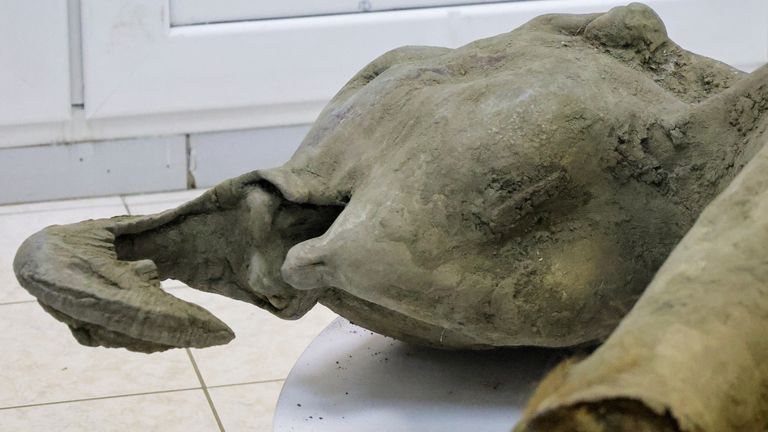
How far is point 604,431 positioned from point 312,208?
0.45m

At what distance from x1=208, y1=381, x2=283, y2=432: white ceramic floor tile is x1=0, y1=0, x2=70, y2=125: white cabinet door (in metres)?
0.66

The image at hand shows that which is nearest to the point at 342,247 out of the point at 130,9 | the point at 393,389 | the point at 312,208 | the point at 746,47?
the point at 312,208

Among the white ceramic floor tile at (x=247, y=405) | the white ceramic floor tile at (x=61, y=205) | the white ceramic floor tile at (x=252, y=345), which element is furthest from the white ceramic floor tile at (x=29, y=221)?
the white ceramic floor tile at (x=247, y=405)

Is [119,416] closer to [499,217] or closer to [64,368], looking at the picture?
[64,368]

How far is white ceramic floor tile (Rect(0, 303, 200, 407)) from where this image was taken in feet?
4.52

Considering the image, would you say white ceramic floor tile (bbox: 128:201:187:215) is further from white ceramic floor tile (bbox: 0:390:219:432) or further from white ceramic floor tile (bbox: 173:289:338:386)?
white ceramic floor tile (bbox: 0:390:219:432)

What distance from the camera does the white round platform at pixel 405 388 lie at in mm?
917

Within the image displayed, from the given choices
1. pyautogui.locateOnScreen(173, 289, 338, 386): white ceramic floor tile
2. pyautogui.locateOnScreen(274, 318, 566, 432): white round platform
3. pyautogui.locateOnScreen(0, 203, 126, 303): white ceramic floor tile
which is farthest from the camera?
pyautogui.locateOnScreen(0, 203, 126, 303): white ceramic floor tile

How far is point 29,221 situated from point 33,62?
24 cm

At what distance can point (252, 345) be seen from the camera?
1521 millimetres

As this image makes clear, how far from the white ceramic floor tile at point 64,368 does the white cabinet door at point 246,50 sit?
0.47 metres

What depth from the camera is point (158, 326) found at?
0.80 m

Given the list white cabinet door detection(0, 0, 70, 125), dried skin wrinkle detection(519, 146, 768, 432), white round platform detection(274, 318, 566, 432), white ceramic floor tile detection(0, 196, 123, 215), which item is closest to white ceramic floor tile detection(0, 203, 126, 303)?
white ceramic floor tile detection(0, 196, 123, 215)

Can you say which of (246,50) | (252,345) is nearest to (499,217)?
(252,345)
